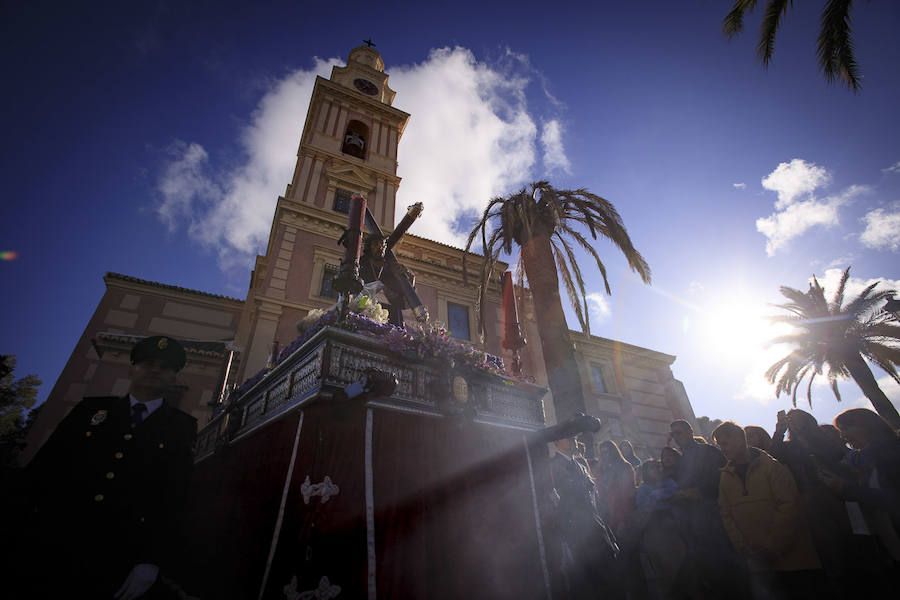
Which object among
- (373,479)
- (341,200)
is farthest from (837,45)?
(341,200)

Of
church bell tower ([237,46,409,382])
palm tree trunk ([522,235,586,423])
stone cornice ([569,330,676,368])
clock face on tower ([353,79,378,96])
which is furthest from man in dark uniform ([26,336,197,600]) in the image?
clock face on tower ([353,79,378,96])

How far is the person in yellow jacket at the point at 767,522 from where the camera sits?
10.3 ft

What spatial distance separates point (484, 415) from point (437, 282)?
1250 cm

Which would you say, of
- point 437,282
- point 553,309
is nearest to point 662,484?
point 553,309

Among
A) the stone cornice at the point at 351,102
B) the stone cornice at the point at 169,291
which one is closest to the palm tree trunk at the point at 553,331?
the stone cornice at the point at 169,291

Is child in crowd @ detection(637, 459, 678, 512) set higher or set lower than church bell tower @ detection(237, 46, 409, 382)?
lower

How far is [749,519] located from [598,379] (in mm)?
18447

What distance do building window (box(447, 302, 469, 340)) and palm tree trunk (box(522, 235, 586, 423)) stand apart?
7.09 meters

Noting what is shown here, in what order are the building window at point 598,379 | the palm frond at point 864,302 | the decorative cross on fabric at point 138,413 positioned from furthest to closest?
the building window at point 598,379, the palm frond at point 864,302, the decorative cross on fabric at point 138,413

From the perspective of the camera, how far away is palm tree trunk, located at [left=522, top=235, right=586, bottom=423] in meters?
7.69

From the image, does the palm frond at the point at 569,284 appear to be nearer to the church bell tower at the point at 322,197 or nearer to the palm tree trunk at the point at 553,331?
the palm tree trunk at the point at 553,331

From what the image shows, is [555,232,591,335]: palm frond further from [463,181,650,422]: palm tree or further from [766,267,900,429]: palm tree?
[766,267,900,429]: palm tree

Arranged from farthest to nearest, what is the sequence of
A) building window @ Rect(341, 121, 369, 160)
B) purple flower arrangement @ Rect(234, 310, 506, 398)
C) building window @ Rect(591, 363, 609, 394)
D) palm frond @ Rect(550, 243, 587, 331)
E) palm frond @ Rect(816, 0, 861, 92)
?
building window @ Rect(591, 363, 609, 394)
building window @ Rect(341, 121, 369, 160)
palm frond @ Rect(550, 243, 587, 331)
palm frond @ Rect(816, 0, 861, 92)
purple flower arrangement @ Rect(234, 310, 506, 398)

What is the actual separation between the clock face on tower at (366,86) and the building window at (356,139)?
11.6 ft
